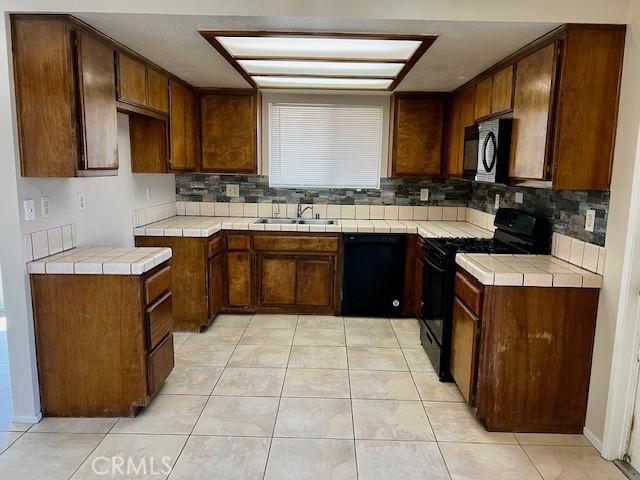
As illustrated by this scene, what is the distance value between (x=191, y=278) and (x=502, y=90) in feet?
8.95

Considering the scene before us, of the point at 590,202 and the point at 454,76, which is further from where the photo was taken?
the point at 454,76

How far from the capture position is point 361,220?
4.59 metres

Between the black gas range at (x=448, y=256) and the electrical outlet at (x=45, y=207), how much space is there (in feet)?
7.84

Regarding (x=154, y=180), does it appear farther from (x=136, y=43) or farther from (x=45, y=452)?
(x=45, y=452)

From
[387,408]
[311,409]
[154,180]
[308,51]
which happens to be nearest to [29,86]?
[308,51]

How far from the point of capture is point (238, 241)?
4.13 metres

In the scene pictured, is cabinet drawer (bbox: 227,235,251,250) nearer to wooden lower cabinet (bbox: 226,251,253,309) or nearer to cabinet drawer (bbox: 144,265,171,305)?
wooden lower cabinet (bbox: 226,251,253,309)

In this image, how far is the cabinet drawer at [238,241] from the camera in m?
4.13

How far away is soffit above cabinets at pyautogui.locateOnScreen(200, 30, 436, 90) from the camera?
2510 millimetres

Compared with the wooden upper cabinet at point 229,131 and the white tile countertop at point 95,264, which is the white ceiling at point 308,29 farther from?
the white tile countertop at point 95,264

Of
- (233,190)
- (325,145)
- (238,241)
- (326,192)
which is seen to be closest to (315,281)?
(238,241)

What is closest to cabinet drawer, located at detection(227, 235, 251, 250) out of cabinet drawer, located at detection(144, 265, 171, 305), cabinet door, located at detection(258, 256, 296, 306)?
cabinet door, located at detection(258, 256, 296, 306)

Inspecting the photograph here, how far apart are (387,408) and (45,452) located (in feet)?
5.91

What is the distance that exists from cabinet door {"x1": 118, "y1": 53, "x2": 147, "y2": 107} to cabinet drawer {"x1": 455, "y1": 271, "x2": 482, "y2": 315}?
238 cm
